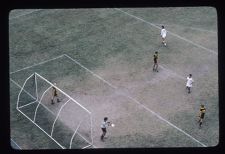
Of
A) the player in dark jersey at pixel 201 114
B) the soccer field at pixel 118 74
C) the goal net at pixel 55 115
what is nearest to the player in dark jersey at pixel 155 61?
the soccer field at pixel 118 74

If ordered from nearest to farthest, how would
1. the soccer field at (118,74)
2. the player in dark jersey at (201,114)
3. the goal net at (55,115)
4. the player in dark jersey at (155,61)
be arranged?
the player in dark jersey at (201,114)
the goal net at (55,115)
the soccer field at (118,74)
the player in dark jersey at (155,61)

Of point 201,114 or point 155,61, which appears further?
point 155,61

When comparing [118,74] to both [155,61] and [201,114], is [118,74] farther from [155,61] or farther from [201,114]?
[201,114]

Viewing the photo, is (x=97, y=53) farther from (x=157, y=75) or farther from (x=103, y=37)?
(x=157, y=75)

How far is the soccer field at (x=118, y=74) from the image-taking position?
70.3 feet

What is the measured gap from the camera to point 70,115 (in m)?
22.6

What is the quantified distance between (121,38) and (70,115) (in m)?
8.01

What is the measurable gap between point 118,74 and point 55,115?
4.72m

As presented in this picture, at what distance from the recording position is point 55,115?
2256 centimetres

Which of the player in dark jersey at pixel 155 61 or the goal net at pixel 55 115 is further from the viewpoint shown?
the player in dark jersey at pixel 155 61

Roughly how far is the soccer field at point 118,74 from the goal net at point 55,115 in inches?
1.9

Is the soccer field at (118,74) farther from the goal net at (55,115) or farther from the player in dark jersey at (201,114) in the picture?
the player in dark jersey at (201,114)

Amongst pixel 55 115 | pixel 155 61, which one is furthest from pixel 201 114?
pixel 55 115
